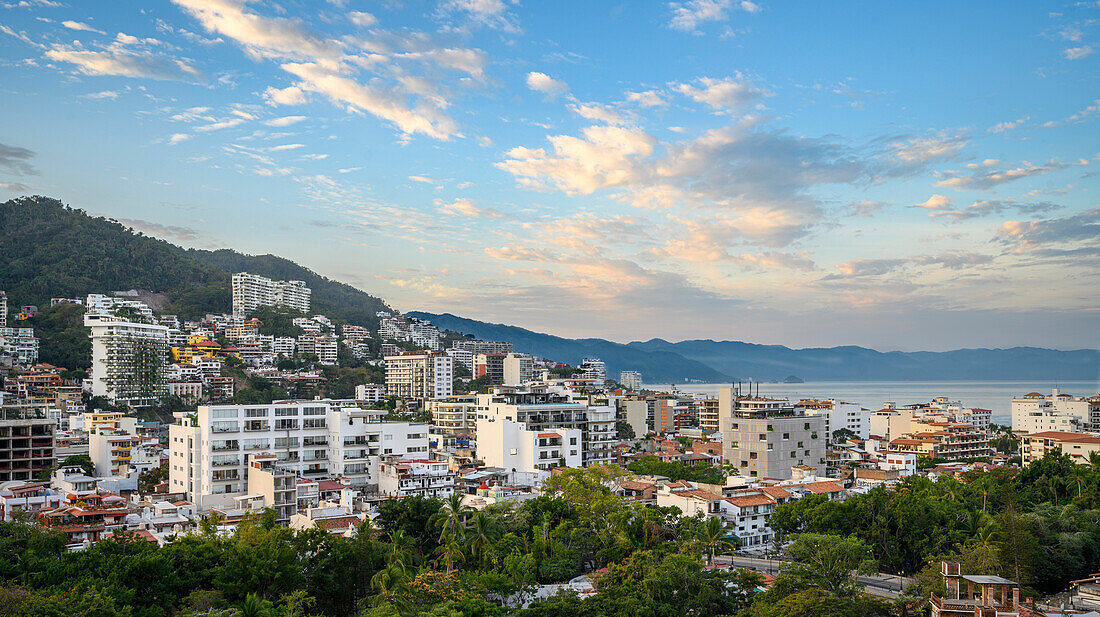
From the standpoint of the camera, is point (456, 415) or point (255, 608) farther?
point (456, 415)

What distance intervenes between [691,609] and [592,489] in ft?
26.9

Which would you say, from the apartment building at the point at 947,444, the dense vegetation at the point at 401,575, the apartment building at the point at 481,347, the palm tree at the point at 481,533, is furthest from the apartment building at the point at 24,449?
the apartment building at the point at 481,347

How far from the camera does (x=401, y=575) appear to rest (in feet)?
62.2

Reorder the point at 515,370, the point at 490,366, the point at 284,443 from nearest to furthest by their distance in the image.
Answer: the point at 284,443
the point at 515,370
the point at 490,366

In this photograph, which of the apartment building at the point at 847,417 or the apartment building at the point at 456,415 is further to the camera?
the apartment building at the point at 847,417

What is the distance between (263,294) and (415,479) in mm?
70855

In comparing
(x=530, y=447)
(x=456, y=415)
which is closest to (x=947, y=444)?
(x=530, y=447)

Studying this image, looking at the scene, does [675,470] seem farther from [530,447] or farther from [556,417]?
[556,417]

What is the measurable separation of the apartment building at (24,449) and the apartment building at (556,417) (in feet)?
62.5

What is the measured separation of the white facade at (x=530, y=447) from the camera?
129ft

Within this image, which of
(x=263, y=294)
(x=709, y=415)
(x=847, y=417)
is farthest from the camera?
(x=263, y=294)

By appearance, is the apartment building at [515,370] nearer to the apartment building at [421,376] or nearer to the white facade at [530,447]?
the apartment building at [421,376]

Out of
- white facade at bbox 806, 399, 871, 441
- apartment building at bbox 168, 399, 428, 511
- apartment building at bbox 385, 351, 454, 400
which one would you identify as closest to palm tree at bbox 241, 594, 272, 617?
apartment building at bbox 168, 399, 428, 511

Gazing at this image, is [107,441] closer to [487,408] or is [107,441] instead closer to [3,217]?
[487,408]
